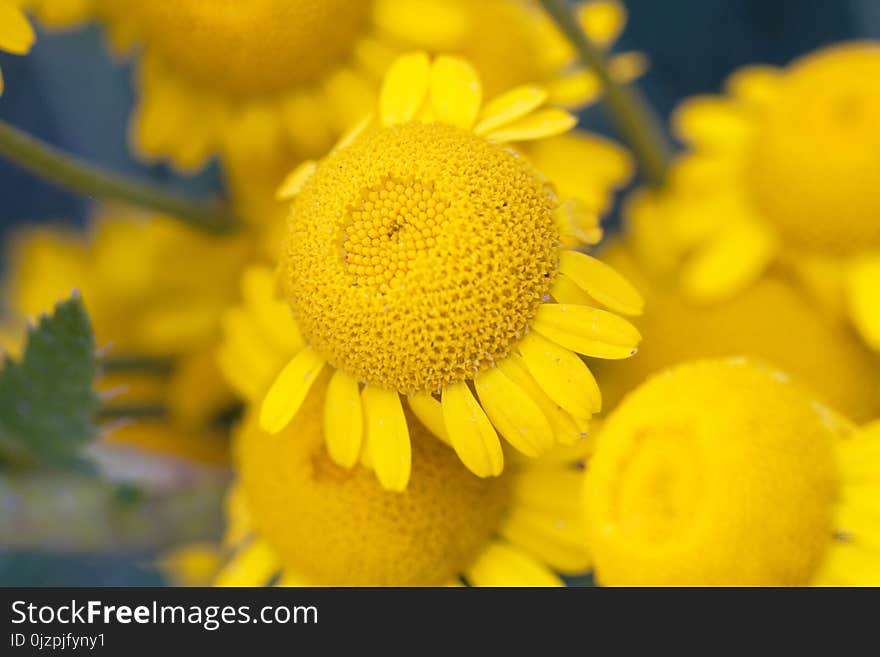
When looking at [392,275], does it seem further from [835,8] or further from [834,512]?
[835,8]

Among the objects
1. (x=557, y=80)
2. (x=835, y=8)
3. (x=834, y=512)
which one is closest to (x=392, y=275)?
(x=834, y=512)

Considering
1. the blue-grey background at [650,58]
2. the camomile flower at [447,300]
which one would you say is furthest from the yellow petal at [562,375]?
the blue-grey background at [650,58]

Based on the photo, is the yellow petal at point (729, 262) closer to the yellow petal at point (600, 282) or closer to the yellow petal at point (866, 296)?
the yellow petal at point (866, 296)

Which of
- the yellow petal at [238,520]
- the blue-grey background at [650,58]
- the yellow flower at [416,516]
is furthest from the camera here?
the blue-grey background at [650,58]

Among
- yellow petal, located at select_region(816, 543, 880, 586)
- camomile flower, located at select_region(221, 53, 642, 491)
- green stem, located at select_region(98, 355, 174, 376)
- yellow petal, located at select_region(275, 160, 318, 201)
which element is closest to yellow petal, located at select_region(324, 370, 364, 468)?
camomile flower, located at select_region(221, 53, 642, 491)

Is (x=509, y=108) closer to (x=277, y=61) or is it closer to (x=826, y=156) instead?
(x=277, y=61)
